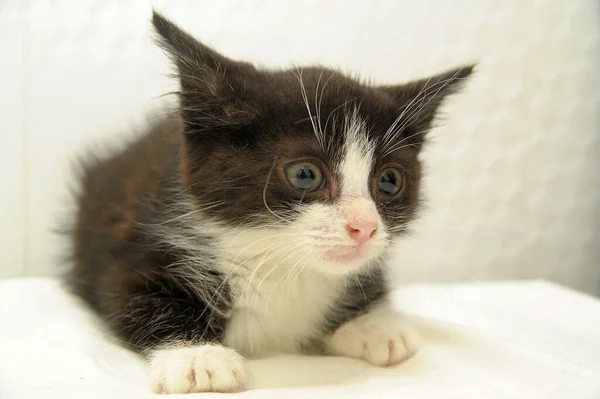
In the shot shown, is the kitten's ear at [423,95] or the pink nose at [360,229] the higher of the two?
the kitten's ear at [423,95]

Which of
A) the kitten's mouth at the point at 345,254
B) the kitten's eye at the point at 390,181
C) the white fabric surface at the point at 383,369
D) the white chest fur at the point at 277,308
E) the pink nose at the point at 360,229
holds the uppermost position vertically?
the kitten's eye at the point at 390,181

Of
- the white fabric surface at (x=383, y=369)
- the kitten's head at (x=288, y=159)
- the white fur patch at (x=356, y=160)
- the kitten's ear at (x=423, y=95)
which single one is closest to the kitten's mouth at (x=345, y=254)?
the kitten's head at (x=288, y=159)

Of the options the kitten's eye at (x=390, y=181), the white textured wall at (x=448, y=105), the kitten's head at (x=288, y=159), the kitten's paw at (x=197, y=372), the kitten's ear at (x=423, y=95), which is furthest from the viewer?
the white textured wall at (x=448, y=105)

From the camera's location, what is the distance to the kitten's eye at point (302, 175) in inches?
53.7

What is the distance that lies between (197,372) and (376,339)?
500mm

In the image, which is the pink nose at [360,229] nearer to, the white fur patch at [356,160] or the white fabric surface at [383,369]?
the white fur patch at [356,160]

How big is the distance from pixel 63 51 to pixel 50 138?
32cm

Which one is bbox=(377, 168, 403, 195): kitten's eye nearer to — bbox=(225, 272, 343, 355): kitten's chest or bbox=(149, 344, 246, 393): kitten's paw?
bbox=(225, 272, 343, 355): kitten's chest

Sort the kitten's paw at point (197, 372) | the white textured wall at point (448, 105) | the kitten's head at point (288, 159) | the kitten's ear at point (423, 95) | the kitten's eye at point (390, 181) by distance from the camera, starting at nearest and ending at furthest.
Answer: the kitten's paw at point (197, 372)
the kitten's head at point (288, 159)
the kitten's eye at point (390, 181)
the kitten's ear at point (423, 95)
the white textured wall at point (448, 105)

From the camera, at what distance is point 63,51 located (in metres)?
2.13

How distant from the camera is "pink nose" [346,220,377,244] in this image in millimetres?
1310

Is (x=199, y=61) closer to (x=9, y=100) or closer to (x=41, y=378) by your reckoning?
(x=41, y=378)

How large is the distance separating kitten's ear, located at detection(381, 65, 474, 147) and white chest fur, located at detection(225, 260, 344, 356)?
1.56ft

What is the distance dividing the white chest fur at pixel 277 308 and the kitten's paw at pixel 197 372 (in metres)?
0.20
